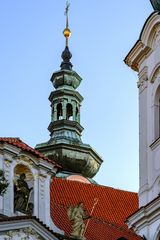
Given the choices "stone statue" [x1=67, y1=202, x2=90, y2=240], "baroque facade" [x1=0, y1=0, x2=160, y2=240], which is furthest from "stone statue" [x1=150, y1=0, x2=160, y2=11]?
"stone statue" [x1=67, y1=202, x2=90, y2=240]

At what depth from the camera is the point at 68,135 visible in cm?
4025

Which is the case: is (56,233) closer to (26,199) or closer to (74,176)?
(26,199)

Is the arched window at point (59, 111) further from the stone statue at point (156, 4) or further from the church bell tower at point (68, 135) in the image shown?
the stone statue at point (156, 4)

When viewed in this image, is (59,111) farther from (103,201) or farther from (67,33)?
(103,201)

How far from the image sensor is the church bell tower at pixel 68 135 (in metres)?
39.6

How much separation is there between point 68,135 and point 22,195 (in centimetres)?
1689

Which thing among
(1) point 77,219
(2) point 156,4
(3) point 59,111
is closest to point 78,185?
(2) point 156,4

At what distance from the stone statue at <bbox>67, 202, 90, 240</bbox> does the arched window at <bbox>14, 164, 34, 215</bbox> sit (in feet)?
4.27

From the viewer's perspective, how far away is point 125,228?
27.8 meters

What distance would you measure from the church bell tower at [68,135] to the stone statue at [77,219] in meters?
Answer: 14.2

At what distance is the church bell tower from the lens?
39625 mm

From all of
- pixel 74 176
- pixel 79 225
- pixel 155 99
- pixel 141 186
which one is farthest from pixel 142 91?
pixel 74 176

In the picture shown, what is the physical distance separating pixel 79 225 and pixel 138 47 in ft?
21.9

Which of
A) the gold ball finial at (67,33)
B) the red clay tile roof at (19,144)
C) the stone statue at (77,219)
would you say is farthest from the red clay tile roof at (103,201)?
the gold ball finial at (67,33)
